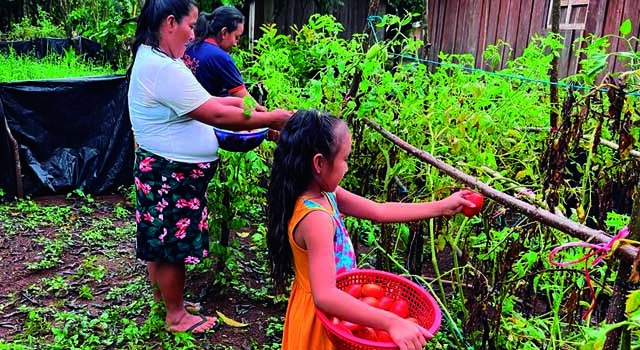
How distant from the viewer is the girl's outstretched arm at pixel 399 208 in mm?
1922

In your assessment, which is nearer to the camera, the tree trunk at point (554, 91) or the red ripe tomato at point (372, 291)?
the red ripe tomato at point (372, 291)

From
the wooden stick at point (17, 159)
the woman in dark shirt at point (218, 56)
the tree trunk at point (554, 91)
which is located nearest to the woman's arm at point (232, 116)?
the woman in dark shirt at point (218, 56)

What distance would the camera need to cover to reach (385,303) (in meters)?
1.74

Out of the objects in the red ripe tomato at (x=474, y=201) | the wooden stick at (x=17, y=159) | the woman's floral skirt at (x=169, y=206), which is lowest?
the wooden stick at (x=17, y=159)

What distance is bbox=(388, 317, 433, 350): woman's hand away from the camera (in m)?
1.46

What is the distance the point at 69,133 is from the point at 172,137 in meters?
3.51

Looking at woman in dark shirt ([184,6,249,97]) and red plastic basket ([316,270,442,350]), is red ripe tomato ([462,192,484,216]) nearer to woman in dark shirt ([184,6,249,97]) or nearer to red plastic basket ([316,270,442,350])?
red plastic basket ([316,270,442,350])

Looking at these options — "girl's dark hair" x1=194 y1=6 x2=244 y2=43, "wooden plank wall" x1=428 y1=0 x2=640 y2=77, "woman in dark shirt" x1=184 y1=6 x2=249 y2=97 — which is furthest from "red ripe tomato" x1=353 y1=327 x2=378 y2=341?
"wooden plank wall" x1=428 y1=0 x2=640 y2=77

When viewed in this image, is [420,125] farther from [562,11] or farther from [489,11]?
[489,11]

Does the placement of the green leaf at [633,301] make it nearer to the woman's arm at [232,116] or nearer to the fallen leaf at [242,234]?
the woman's arm at [232,116]

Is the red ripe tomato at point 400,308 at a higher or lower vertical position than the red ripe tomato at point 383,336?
lower

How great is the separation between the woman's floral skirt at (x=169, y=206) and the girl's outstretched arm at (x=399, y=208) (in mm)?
986

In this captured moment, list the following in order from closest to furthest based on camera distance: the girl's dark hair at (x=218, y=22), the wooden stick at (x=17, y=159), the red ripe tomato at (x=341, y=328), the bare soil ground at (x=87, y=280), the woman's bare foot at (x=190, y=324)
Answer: the red ripe tomato at (x=341, y=328)
the woman's bare foot at (x=190, y=324)
the bare soil ground at (x=87, y=280)
the girl's dark hair at (x=218, y=22)
the wooden stick at (x=17, y=159)

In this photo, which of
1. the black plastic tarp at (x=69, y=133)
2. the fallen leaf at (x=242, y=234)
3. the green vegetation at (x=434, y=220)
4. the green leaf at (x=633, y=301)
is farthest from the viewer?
the black plastic tarp at (x=69, y=133)
